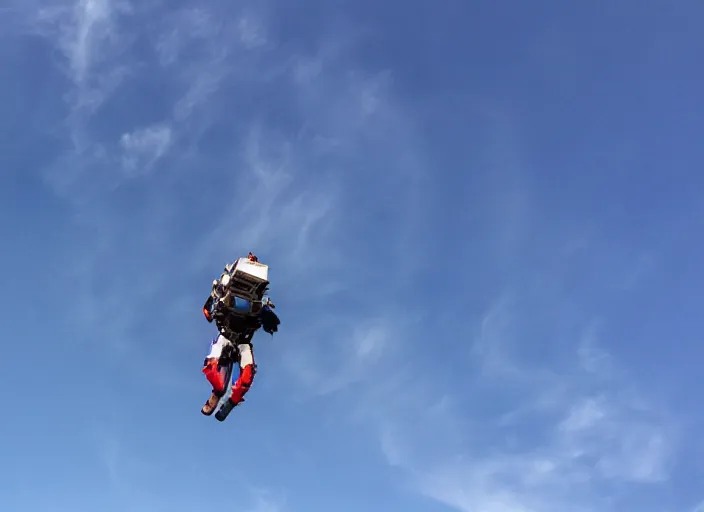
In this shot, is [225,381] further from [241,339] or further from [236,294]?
[236,294]

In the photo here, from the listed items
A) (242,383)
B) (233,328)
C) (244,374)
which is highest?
(233,328)

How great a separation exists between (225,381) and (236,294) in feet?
13.4

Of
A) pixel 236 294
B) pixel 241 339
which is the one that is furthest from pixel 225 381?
pixel 236 294

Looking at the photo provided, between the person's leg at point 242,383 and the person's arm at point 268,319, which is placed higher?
the person's arm at point 268,319

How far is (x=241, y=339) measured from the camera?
25984 mm

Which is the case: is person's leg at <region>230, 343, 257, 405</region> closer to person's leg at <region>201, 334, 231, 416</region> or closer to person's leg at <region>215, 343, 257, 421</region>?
person's leg at <region>215, 343, 257, 421</region>

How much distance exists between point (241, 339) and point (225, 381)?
7.22 feet

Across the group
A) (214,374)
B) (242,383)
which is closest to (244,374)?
(242,383)

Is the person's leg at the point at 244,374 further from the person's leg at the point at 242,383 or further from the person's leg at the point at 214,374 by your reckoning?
the person's leg at the point at 214,374

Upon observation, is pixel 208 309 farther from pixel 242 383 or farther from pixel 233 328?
pixel 242 383

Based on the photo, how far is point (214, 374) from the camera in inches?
962

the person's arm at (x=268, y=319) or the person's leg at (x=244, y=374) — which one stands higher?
the person's arm at (x=268, y=319)

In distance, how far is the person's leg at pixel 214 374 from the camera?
79.2 ft

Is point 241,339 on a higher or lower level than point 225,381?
higher
